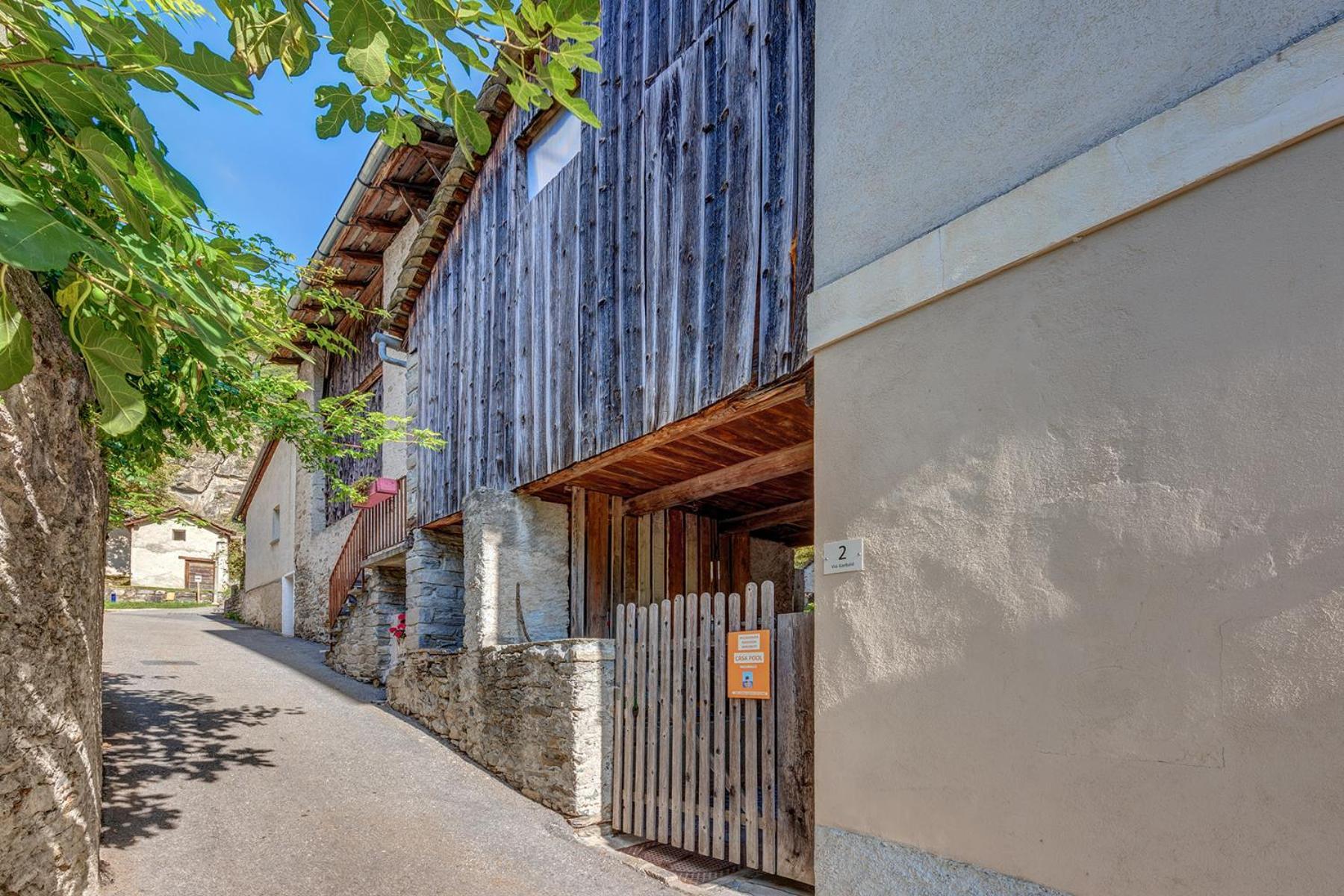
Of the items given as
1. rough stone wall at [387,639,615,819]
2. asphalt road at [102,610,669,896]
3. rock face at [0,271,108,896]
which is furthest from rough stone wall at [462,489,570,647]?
rock face at [0,271,108,896]

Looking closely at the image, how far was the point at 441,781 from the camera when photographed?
245 inches

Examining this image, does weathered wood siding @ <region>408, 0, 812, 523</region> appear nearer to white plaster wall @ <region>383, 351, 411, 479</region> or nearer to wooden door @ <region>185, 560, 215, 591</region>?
white plaster wall @ <region>383, 351, 411, 479</region>

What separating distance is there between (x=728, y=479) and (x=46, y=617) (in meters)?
4.28

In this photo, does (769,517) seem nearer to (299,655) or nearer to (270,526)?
(299,655)

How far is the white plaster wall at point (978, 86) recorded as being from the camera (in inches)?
105

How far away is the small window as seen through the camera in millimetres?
6695

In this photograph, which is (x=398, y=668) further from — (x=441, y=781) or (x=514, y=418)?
(x=514, y=418)

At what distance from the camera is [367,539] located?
36.4 feet

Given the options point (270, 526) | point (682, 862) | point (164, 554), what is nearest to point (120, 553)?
point (164, 554)

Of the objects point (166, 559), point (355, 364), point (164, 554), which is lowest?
point (166, 559)

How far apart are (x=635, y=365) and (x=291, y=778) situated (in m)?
3.93

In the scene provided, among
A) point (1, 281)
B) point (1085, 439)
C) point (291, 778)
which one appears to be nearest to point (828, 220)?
point (1085, 439)

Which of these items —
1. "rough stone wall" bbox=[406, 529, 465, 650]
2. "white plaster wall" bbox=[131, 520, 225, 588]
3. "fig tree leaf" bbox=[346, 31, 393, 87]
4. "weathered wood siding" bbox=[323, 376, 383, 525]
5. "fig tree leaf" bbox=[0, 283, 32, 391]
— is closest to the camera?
"fig tree leaf" bbox=[0, 283, 32, 391]

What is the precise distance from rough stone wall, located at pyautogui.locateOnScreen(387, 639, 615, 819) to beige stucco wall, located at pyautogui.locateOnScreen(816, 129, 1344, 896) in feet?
7.74
